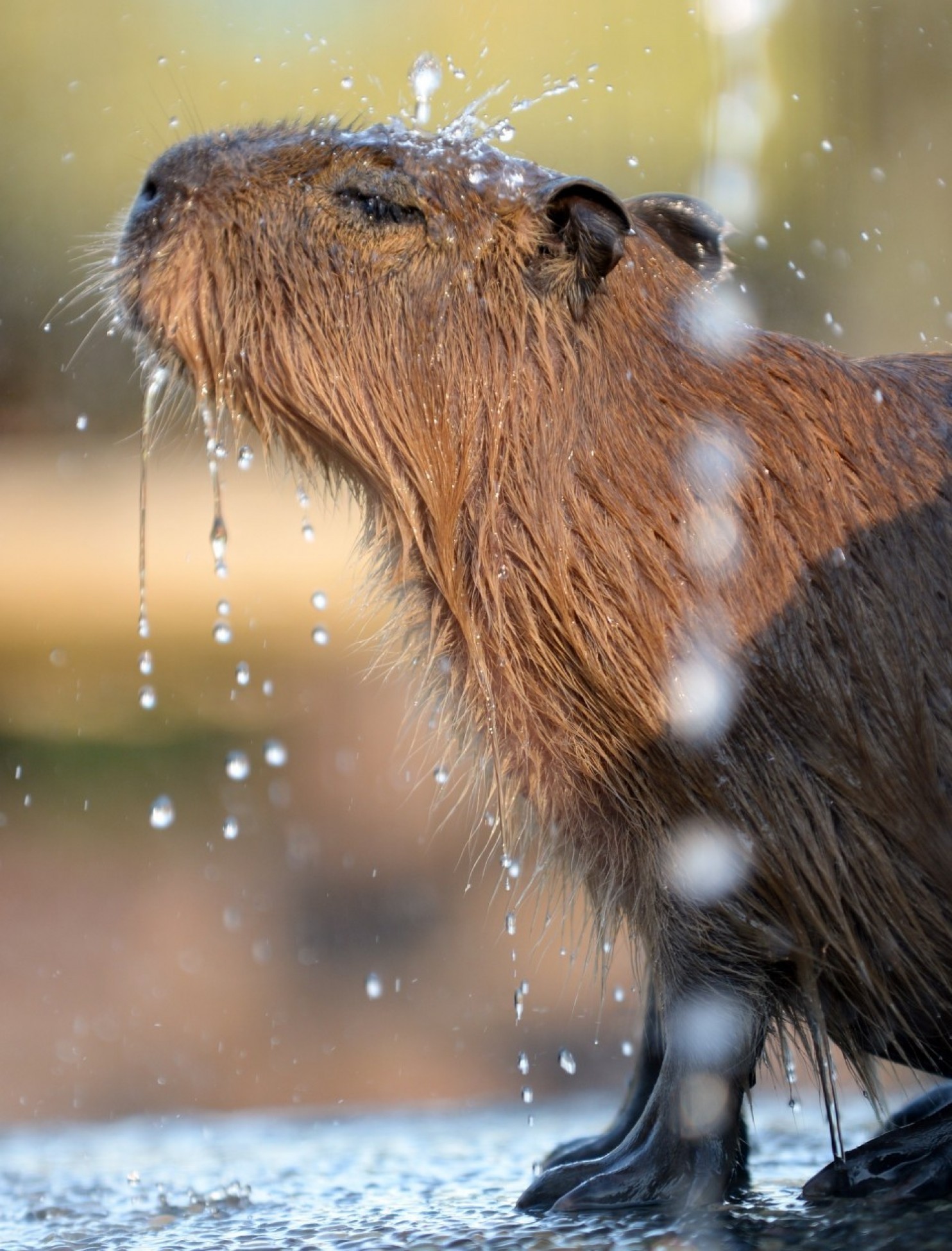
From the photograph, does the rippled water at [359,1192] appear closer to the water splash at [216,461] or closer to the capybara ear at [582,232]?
the water splash at [216,461]

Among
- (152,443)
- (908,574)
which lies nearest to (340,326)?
(152,443)

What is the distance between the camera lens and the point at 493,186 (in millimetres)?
2055

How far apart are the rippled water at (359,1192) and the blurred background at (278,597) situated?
1272 millimetres

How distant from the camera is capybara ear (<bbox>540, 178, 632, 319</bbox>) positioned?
77.0 inches

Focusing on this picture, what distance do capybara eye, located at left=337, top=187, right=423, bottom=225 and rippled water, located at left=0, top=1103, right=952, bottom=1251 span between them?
1239mm

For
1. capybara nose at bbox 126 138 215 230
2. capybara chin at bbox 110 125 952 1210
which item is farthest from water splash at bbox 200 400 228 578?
capybara nose at bbox 126 138 215 230

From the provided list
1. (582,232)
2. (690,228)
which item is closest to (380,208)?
(582,232)

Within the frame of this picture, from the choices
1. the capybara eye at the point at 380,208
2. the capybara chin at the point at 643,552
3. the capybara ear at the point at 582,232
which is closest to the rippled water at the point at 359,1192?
the capybara chin at the point at 643,552

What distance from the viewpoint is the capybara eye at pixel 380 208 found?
2033mm

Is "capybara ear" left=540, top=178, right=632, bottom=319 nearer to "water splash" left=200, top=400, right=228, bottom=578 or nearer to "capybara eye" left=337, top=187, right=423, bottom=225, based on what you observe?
"capybara eye" left=337, top=187, right=423, bottom=225

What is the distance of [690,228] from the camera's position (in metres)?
2.32

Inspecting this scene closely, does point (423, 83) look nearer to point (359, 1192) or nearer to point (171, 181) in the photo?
point (171, 181)

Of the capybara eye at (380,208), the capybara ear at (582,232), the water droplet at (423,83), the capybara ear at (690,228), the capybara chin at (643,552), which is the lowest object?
the capybara chin at (643,552)

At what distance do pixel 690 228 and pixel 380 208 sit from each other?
0.52 meters
